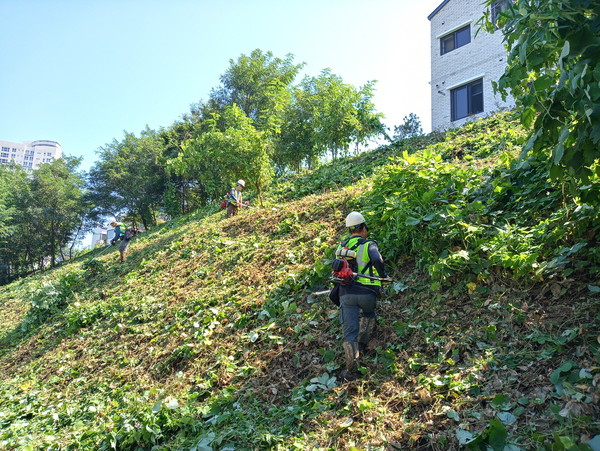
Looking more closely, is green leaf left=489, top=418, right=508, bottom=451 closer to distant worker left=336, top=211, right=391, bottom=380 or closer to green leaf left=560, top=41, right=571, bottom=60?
distant worker left=336, top=211, right=391, bottom=380

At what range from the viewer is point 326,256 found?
720 centimetres

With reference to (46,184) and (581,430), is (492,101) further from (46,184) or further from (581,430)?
(46,184)

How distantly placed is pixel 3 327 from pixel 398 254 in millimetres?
11866

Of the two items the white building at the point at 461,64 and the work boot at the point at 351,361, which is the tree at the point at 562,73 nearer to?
the work boot at the point at 351,361

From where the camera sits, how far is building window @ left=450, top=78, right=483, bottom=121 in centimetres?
1697

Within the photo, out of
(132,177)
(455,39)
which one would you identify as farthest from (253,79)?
(455,39)

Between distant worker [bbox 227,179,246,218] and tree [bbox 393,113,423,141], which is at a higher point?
tree [bbox 393,113,423,141]

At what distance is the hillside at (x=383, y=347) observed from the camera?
3689 millimetres

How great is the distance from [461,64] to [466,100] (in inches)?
63.1

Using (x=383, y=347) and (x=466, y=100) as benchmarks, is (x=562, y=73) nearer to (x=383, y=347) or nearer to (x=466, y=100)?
(x=383, y=347)

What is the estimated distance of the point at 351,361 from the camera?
15.1ft

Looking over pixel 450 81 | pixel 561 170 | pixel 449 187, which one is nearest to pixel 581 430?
pixel 561 170

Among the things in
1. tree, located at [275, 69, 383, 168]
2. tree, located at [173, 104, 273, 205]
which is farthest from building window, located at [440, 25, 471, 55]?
tree, located at [173, 104, 273, 205]

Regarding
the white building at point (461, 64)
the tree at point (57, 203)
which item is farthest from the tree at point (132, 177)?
the white building at point (461, 64)
